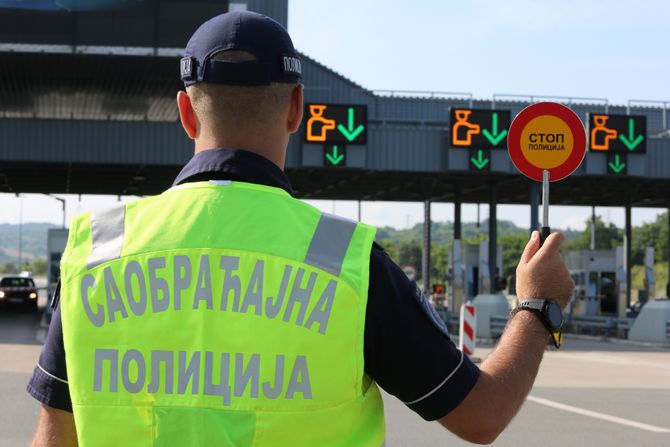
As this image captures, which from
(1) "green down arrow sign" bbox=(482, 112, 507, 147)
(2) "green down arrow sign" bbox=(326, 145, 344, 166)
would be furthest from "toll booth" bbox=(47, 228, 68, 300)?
(1) "green down arrow sign" bbox=(482, 112, 507, 147)

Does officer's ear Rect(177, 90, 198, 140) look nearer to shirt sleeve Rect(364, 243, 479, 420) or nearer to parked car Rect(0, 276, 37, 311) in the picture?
Answer: shirt sleeve Rect(364, 243, 479, 420)

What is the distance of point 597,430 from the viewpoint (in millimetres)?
10828

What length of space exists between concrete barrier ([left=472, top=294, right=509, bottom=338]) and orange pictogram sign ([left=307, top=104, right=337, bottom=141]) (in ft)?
21.7

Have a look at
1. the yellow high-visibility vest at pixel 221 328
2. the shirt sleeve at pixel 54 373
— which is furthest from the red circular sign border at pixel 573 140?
the shirt sleeve at pixel 54 373

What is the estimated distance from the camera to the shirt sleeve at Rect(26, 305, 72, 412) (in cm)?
212

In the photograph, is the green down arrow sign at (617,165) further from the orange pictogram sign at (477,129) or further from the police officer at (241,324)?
the police officer at (241,324)

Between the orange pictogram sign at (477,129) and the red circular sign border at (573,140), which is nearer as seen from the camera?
the red circular sign border at (573,140)

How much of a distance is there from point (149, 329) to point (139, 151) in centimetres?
2895

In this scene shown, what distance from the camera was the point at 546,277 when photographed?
2.30 meters

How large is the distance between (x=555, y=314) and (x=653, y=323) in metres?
26.8

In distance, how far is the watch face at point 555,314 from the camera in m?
2.24

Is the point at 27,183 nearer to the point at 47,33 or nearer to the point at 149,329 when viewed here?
the point at 47,33

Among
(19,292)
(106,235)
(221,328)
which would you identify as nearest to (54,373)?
(106,235)

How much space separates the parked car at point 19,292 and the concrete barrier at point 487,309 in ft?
69.1
